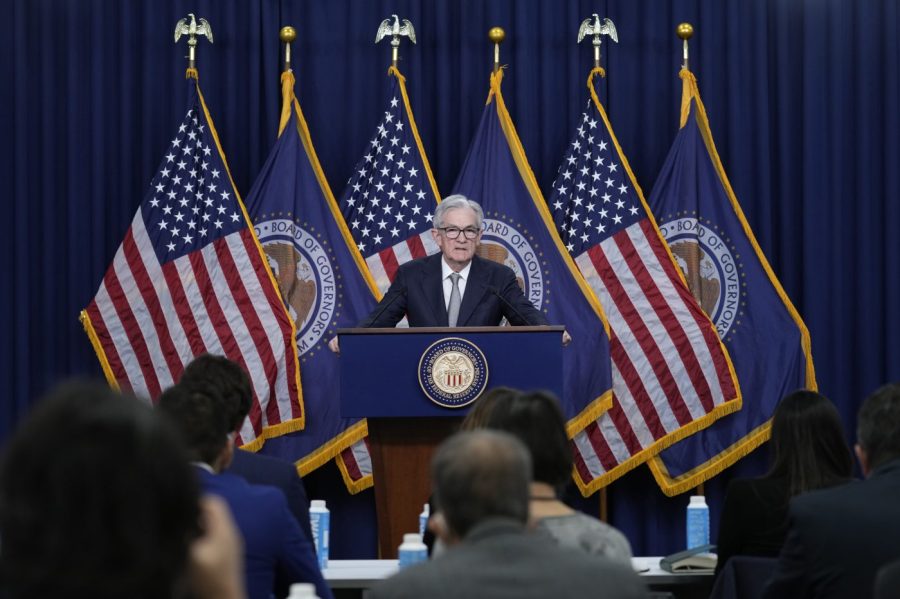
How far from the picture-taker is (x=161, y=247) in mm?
7273

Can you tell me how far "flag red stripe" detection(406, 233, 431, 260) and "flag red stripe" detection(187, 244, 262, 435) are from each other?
1066 millimetres

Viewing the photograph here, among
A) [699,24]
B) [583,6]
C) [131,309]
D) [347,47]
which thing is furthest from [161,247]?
[699,24]

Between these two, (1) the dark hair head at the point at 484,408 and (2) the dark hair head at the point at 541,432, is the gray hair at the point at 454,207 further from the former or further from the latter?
(2) the dark hair head at the point at 541,432

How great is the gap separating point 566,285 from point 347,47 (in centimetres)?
209

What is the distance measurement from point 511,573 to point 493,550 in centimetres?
5

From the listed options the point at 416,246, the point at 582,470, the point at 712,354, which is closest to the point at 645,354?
the point at 712,354

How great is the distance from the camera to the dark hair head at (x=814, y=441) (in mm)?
3422

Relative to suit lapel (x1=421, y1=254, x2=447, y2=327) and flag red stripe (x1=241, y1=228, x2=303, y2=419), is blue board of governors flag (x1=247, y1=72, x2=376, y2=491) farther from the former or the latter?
suit lapel (x1=421, y1=254, x2=447, y2=327)

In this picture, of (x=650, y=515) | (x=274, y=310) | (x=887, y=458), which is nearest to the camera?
(x=887, y=458)

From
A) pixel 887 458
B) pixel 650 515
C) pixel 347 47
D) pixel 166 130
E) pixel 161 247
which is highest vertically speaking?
pixel 347 47

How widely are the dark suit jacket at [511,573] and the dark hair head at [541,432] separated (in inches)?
31.9

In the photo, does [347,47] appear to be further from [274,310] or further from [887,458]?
[887,458]

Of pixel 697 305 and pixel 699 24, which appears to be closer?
pixel 697 305

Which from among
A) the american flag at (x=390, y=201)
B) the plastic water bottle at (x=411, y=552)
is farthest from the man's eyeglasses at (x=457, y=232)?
the plastic water bottle at (x=411, y=552)
